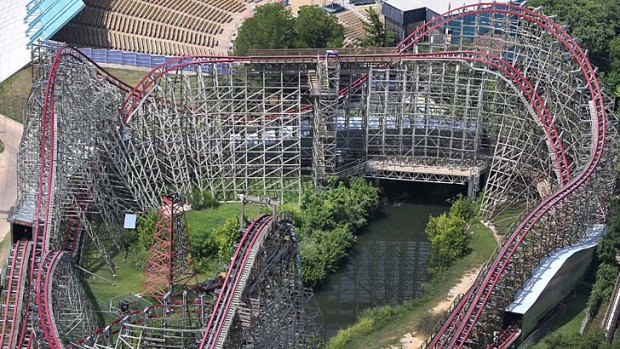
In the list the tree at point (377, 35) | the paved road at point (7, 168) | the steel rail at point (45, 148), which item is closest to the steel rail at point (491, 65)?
the steel rail at point (45, 148)

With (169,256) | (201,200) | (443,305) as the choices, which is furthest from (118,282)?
(443,305)

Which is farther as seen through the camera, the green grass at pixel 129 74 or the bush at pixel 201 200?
the green grass at pixel 129 74

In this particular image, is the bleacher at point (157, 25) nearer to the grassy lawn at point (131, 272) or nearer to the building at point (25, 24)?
the building at point (25, 24)

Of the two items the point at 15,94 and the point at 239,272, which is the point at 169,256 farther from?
the point at 15,94

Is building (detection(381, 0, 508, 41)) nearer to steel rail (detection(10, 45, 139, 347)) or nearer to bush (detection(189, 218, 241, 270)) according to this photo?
steel rail (detection(10, 45, 139, 347))

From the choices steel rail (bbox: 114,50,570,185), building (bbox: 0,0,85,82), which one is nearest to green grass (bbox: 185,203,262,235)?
steel rail (bbox: 114,50,570,185)

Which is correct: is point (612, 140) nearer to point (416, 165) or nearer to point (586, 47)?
point (416, 165)

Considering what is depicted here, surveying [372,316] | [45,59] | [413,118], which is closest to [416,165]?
[413,118]
